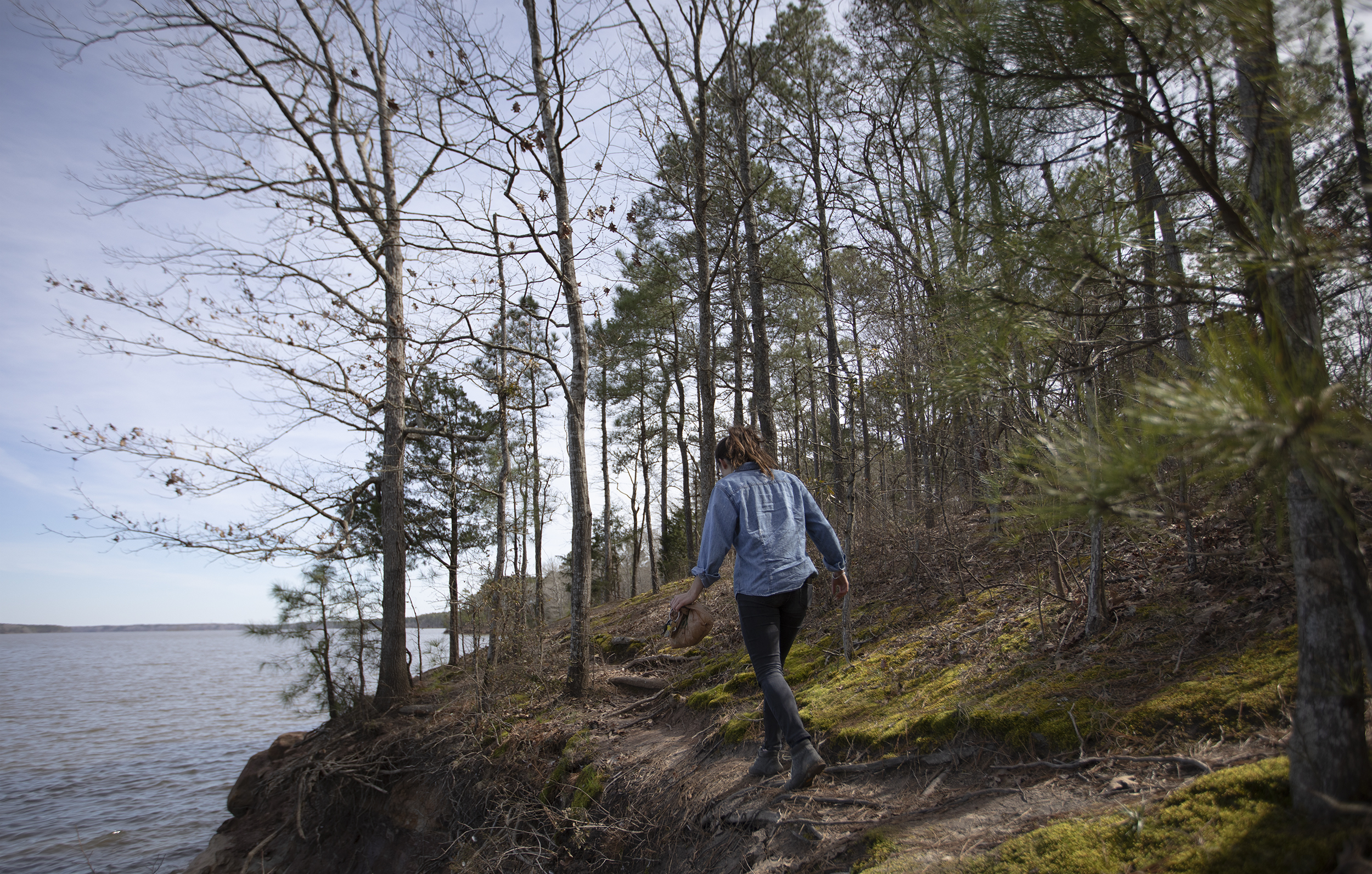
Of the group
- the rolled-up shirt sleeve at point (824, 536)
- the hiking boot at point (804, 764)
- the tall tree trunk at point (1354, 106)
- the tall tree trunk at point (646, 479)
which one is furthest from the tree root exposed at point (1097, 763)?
the tall tree trunk at point (646, 479)

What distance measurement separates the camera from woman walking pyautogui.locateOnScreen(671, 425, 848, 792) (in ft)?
10.2

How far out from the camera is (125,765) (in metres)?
14.5

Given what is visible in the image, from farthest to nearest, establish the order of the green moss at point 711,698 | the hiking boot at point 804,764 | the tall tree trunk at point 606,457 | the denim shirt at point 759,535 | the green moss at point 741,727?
the tall tree trunk at point 606,457 → the green moss at point 711,698 → the green moss at point 741,727 → the denim shirt at point 759,535 → the hiking boot at point 804,764

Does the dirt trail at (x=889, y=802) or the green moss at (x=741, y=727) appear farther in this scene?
the green moss at (x=741, y=727)

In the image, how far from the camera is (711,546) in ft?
11.0

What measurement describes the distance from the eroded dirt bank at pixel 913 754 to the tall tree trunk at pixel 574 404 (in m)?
0.48

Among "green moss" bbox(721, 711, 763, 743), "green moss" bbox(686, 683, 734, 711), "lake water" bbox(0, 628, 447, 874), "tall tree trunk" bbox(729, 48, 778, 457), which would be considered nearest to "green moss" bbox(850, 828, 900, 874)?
"green moss" bbox(721, 711, 763, 743)

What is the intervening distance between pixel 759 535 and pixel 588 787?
267 centimetres

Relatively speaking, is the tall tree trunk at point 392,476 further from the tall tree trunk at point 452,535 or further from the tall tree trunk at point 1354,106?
the tall tree trunk at point 1354,106

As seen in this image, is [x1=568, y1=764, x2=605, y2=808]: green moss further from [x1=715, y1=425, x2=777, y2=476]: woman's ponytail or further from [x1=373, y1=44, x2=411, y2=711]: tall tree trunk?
[x1=373, y1=44, x2=411, y2=711]: tall tree trunk

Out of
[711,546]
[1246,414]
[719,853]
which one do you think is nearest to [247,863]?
[719,853]

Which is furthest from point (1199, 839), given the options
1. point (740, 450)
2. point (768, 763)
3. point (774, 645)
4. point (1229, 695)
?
point (740, 450)

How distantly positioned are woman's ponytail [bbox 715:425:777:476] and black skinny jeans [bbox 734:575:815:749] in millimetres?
707

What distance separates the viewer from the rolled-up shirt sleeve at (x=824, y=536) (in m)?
3.52
